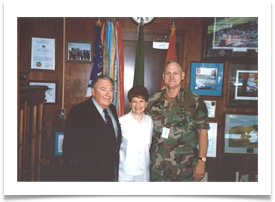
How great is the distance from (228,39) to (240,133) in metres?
1.05

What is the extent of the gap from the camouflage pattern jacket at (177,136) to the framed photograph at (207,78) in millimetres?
738

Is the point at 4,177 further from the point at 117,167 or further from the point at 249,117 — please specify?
the point at 249,117

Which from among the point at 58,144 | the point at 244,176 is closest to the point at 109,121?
the point at 58,144

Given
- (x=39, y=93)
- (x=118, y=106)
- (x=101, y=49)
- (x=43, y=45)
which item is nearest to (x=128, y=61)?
(x=101, y=49)

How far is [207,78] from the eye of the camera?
2.46m

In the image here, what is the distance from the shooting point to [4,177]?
1450 millimetres

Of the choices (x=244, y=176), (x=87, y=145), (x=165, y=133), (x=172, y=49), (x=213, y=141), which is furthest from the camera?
(x=213, y=141)

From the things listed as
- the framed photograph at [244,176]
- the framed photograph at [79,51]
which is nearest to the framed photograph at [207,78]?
the framed photograph at [244,176]

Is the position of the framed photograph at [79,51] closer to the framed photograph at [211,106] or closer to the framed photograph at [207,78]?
the framed photograph at [207,78]

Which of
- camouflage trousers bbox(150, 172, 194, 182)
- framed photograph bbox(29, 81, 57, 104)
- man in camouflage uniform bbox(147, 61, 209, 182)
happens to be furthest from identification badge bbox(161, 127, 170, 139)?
framed photograph bbox(29, 81, 57, 104)

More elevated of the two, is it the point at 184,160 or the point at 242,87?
the point at 242,87

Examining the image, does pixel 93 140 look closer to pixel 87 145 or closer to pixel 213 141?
pixel 87 145

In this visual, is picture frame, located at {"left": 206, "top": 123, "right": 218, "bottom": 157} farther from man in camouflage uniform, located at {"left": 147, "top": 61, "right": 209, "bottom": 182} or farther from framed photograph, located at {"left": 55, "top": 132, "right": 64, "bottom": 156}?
framed photograph, located at {"left": 55, "top": 132, "right": 64, "bottom": 156}

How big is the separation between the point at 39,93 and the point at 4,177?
63cm
